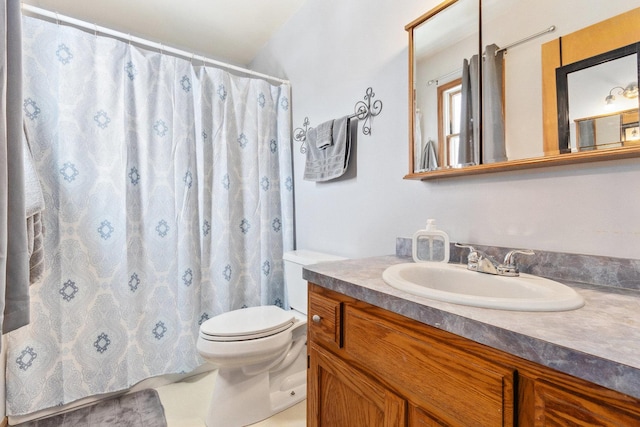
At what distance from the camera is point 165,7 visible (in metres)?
1.96

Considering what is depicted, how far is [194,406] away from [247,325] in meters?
0.57

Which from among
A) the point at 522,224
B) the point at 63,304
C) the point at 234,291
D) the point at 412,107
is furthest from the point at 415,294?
the point at 63,304

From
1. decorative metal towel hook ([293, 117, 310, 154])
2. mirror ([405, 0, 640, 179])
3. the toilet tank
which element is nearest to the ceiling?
decorative metal towel hook ([293, 117, 310, 154])

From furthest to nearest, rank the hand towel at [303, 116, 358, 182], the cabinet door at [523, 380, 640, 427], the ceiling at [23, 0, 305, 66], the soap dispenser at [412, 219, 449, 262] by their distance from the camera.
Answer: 1. the ceiling at [23, 0, 305, 66]
2. the hand towel at [303, 116, 358, 182]
3. the soap dispenser at [412, 219, 449, 262]
4. the cabinet door at [523, 380, 640, 427]

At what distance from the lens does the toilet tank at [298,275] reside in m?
1.64

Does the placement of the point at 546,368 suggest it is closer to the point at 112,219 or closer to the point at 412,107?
the point at 412,107

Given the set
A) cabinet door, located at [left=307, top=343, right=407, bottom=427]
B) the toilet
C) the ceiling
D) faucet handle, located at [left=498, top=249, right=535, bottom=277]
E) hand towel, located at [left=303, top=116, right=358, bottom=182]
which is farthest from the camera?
the ceiling

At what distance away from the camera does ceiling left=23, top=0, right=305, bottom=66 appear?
6.36 feet

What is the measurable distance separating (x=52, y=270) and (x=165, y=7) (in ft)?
5.66

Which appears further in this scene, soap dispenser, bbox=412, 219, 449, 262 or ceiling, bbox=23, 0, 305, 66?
ceiling, bbox=23, 0, 305, 66

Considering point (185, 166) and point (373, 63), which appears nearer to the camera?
point (373, 63)

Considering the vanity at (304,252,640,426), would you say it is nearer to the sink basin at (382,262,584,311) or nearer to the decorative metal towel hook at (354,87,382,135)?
the sink basin at (382,262,584,311)

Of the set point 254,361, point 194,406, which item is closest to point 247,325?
point 254,361

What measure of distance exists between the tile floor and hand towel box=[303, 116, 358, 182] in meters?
1.22
